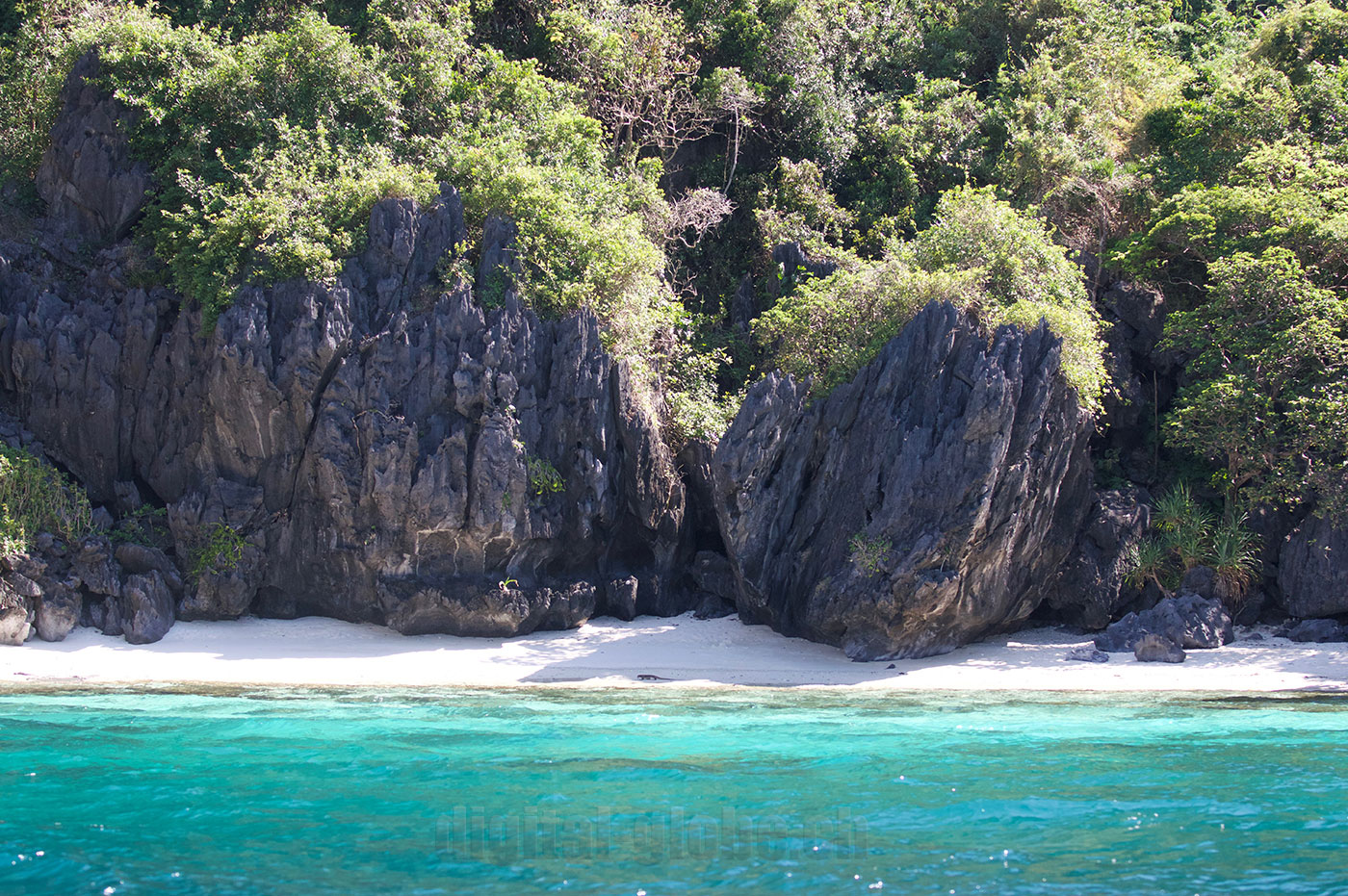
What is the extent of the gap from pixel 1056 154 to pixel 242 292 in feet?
58.8

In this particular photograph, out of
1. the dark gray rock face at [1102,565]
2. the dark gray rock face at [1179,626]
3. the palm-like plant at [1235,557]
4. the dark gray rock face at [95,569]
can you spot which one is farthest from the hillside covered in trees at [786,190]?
the dark gray rock face at [95,569]

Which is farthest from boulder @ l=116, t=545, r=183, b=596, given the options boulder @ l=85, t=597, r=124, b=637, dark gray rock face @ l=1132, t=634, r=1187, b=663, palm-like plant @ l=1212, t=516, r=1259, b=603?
palm-like plant @ l=1212, t=516, r=1259, b=603

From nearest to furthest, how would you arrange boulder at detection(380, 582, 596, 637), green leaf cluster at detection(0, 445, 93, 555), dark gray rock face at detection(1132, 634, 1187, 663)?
Result: dark gray rock face at detection(1132, 634, 1187, 663) < green leaf cluster at detection(0, 445, 93, 555) < boulder at detection(380, 582, 596, 637)

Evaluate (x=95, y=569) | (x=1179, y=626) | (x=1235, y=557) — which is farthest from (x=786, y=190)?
(x=95, y=569)

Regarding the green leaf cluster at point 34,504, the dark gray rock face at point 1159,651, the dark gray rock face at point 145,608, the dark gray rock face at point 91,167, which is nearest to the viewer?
the dark gray rock face at point 1159,651

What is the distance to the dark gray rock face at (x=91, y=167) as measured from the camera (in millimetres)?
20453

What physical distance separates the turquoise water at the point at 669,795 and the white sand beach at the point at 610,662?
1.37m

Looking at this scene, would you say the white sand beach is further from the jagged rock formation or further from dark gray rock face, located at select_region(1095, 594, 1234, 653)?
the jagged rock formation

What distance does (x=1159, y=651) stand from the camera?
16172 millimetres

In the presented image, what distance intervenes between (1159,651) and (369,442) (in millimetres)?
13865

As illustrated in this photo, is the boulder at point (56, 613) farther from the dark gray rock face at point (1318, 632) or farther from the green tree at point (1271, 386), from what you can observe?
the dark gray rock face at point (1318, 632)

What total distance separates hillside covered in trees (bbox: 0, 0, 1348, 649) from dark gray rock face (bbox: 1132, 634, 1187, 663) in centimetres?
177

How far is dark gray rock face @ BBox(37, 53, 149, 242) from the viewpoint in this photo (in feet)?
67.1

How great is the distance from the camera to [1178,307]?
20562 mm
